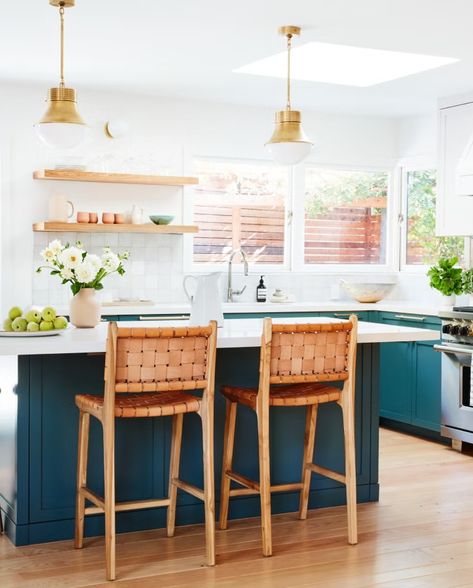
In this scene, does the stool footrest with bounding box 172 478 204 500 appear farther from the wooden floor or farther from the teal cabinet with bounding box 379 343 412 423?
the teal cabinet with bounding box 379 343 412 423

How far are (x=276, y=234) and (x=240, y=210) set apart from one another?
0.38 metres

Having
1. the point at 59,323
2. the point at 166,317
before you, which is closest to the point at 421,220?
the point at 166,317

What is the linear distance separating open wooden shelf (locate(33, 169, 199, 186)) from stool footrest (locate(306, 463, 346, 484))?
2.89 m

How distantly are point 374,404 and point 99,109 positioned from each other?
320 cm

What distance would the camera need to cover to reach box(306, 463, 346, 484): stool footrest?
3957 mm

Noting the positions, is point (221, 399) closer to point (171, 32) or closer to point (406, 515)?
point (406, 515)

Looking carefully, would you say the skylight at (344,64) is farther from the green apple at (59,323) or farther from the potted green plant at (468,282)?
the green apple at (59,323)

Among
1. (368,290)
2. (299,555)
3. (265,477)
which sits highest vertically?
(368,290)

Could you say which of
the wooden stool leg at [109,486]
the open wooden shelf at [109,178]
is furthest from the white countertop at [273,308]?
the wooden stool leg at [109,486]

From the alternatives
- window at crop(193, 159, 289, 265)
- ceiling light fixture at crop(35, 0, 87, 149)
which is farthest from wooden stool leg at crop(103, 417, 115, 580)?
window at crop(193, 159, 289, 265)

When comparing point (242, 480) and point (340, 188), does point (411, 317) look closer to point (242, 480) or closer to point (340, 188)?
point (340, 188)

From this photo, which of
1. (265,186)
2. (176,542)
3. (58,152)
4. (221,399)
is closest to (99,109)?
(58,152)

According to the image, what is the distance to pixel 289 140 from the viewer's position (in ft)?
14.3

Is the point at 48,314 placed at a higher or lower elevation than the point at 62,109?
lower
